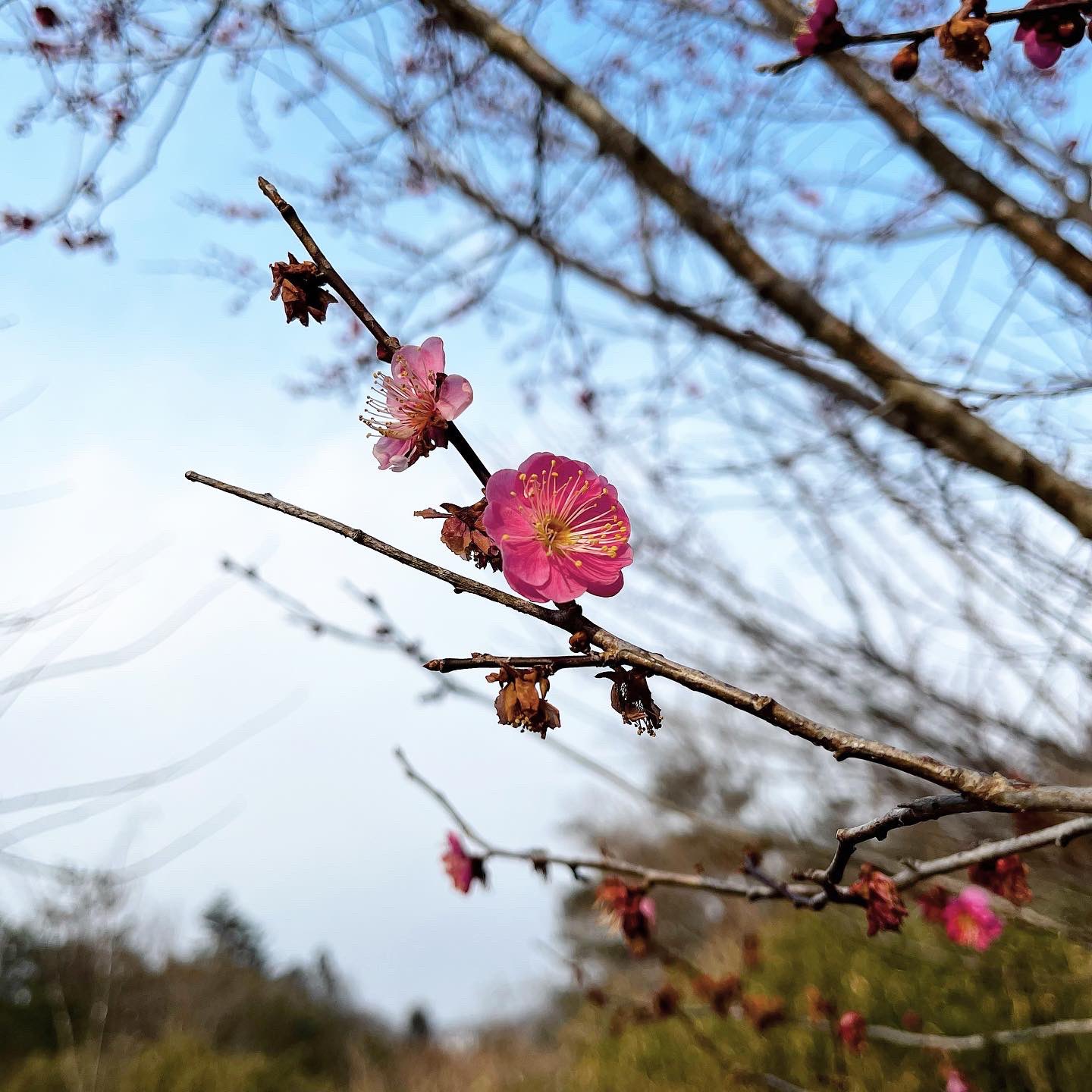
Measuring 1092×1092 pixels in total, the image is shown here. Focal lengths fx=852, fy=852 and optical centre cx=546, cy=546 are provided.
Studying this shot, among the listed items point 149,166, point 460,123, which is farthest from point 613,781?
point 460,123

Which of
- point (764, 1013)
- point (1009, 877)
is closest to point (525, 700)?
point (1009, 877)

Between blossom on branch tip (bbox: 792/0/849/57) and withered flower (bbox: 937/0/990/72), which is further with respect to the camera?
blossom on branch tip (bbox: 792/0/849/57)

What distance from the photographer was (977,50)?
3.52ft

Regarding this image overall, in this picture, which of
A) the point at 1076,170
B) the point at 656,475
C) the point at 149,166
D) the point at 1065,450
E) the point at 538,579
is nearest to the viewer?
the point at 538,579

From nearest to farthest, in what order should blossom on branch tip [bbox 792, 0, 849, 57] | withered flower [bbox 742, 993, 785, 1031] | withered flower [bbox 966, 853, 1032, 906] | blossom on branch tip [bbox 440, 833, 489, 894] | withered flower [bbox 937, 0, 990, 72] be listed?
withered flower [bbox 937, 0, 990, 72]
blossom on branch tip [bbox 792, 0, 849, 57]
withered flower [bbox 966, 853, 1032, 906]
blossom on branch tip [bbox 440, 833, 489, 894]
withered flower [bbox 742, 993, 785, 1031]

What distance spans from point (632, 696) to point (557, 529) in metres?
0.24

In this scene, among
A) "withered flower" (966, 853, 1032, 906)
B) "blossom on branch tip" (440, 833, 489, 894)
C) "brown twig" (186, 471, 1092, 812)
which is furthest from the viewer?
"blossom on branch tip" (440, 833, 489, 894)

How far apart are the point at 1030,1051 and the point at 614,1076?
2.97 m

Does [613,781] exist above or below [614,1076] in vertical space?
above

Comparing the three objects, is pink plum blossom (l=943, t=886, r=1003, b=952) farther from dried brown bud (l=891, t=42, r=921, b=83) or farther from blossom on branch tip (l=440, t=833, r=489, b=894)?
dried brown bud (l=891, t=42, r=921, b=83)

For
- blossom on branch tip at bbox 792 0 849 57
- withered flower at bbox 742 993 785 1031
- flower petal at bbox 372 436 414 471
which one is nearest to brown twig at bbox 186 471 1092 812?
flower petal at bbox 372 436 414 471

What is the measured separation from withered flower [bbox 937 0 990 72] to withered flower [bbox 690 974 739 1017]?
273 centimetres

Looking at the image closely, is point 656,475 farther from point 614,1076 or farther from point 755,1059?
point 614,1076

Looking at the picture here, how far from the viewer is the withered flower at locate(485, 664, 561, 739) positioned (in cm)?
80
